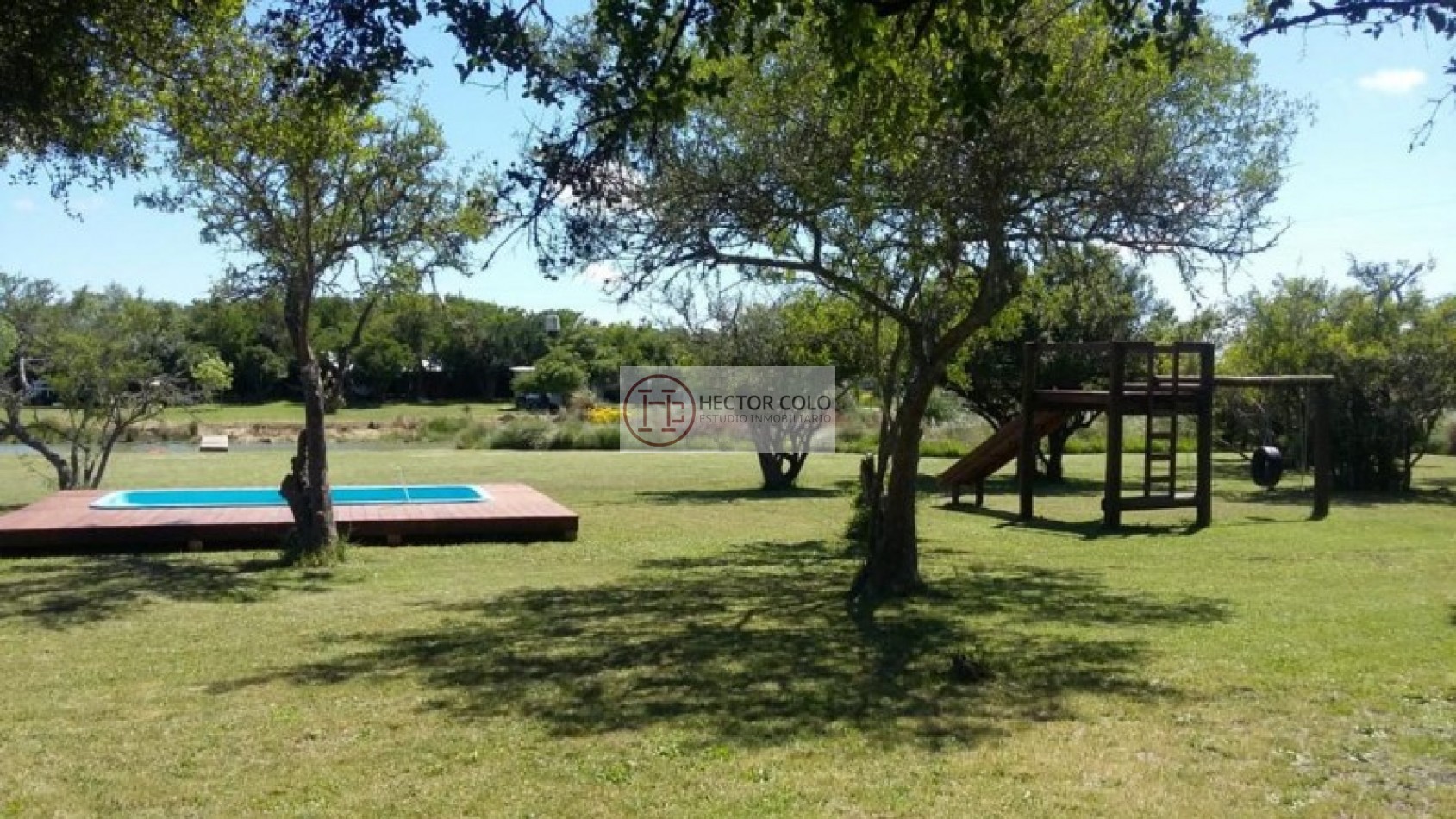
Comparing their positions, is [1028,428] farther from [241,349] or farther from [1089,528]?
[241,349]

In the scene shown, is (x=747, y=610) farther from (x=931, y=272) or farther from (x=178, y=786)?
(x=178, y=786)

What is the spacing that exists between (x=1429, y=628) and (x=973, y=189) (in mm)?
4291

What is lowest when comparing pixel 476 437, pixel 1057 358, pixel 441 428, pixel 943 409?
pixel 476 437

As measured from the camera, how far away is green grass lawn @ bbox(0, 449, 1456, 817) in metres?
5.19

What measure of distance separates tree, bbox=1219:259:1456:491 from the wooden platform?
14.6 metres

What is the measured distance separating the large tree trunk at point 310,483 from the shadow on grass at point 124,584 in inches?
15.1

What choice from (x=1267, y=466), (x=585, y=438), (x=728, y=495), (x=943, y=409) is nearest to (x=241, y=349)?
(x=585, y=438)

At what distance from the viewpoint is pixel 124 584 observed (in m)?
12.6

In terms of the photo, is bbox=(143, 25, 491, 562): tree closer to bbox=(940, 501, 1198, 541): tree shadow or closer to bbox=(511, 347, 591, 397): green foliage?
bbox=(940, 501, 1198, 541): tree shadow

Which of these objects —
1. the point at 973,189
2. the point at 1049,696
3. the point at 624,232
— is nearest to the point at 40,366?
the point at 624,232

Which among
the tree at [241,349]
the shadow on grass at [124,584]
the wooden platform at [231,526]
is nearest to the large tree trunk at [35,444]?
the wooden platform at [231,526]

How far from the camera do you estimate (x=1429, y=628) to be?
890 cm

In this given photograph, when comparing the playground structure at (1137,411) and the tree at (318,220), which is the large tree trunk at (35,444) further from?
the playground structure at (1137,411)

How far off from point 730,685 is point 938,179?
13.4ft
